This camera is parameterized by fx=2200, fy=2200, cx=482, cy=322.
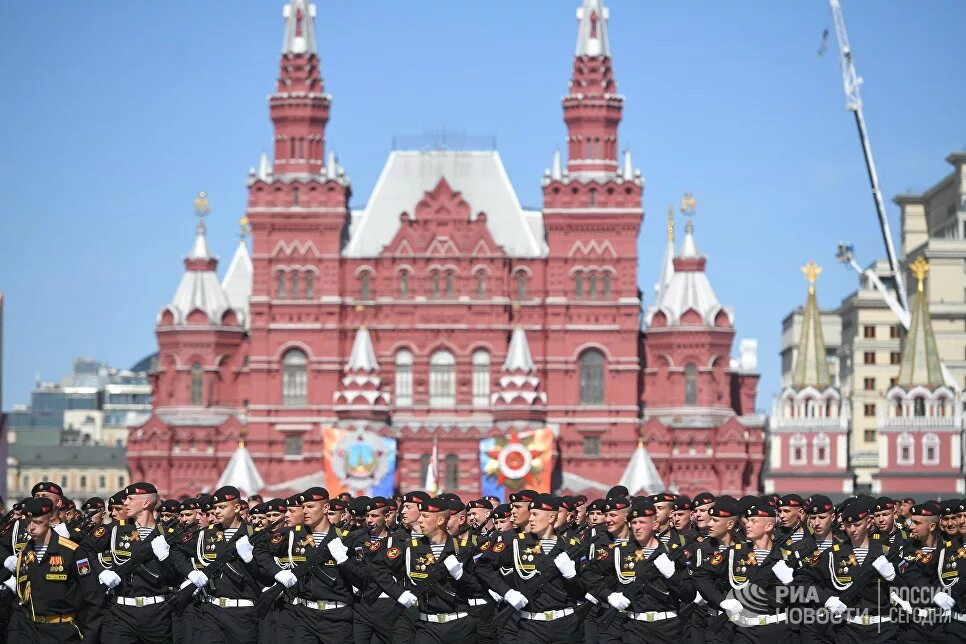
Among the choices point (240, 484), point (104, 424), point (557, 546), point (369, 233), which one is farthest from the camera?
point (104, 424)

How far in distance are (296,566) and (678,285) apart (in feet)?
191

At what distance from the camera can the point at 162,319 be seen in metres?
81.8

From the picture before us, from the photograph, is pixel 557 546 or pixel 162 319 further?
pixel 162 319

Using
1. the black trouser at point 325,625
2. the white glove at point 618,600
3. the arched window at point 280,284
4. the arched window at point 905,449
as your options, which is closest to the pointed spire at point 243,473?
the arched window at point 280,284

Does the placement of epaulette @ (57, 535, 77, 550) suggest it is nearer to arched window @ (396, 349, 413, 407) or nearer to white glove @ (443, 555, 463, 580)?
white glove @ (443, 555, 463, 580)

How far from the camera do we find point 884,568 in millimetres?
22766

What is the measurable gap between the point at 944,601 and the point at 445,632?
5.23m

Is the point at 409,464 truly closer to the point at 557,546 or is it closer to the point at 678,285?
the point at 678,285

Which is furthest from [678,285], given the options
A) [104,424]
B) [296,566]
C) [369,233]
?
[104,424]

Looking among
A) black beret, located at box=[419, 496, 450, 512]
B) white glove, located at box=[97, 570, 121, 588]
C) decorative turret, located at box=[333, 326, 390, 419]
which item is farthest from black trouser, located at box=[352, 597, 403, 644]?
decorative turret, located at box=[333, 326, 390, 419]

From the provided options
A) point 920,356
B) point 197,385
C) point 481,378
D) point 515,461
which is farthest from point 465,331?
point 920,356

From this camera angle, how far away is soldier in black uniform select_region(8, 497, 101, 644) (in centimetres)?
2311

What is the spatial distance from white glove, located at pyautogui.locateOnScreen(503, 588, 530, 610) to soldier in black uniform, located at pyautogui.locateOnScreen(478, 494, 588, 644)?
1 centimetres

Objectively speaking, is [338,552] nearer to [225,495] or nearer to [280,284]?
[225,495]
